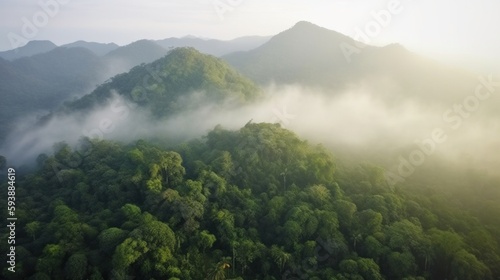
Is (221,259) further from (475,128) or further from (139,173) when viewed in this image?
(475,128)

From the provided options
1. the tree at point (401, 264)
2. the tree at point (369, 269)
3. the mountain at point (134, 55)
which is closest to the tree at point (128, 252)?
the tree at point (369, 269)

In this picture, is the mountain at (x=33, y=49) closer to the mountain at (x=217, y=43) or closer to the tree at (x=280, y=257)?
the mountain at (x=217, y=43)

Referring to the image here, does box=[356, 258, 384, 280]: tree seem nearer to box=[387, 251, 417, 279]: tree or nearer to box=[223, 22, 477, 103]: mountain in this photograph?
box=[387, 251, 417, 279]: tree

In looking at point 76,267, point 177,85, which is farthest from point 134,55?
point 76,267

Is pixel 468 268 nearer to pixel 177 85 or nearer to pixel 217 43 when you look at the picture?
pixel 177 85

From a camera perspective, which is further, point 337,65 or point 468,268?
point 337,65

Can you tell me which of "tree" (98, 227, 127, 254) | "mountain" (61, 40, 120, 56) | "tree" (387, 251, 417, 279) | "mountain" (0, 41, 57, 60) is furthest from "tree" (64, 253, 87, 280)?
"mountain" (0, 41, 57, 60)
